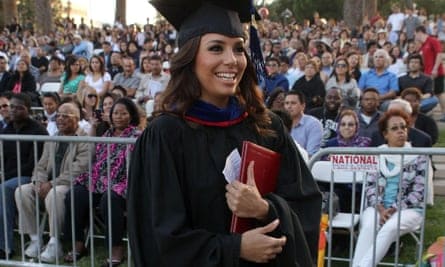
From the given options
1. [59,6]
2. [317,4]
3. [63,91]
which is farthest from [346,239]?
[59,6]

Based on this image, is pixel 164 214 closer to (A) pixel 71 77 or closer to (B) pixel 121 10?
(A) pixel 71 77

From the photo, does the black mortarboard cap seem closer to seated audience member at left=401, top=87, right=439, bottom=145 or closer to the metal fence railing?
the metal fence railing

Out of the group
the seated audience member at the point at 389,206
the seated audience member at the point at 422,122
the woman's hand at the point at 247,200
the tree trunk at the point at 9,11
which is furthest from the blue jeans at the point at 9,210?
the tree trunk at the point at 9,11

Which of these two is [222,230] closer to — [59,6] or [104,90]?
[104,90]

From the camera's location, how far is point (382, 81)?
362 inches

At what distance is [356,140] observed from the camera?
6.18 m

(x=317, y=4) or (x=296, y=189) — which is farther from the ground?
(x=317, y=4)

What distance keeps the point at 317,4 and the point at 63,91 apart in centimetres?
2399

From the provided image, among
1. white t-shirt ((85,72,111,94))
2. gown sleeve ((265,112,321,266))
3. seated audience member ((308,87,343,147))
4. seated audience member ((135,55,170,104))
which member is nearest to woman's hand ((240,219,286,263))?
gown sleeve ((265,112,321,266))

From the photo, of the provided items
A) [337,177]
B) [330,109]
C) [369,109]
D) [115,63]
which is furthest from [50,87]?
[337,177]

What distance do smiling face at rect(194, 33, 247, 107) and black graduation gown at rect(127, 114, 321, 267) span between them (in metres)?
0.16

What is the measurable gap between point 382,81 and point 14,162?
19.3 feet

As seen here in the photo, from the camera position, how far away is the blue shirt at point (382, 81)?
9.08 metres

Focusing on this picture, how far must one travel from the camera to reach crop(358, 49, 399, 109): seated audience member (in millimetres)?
9070
